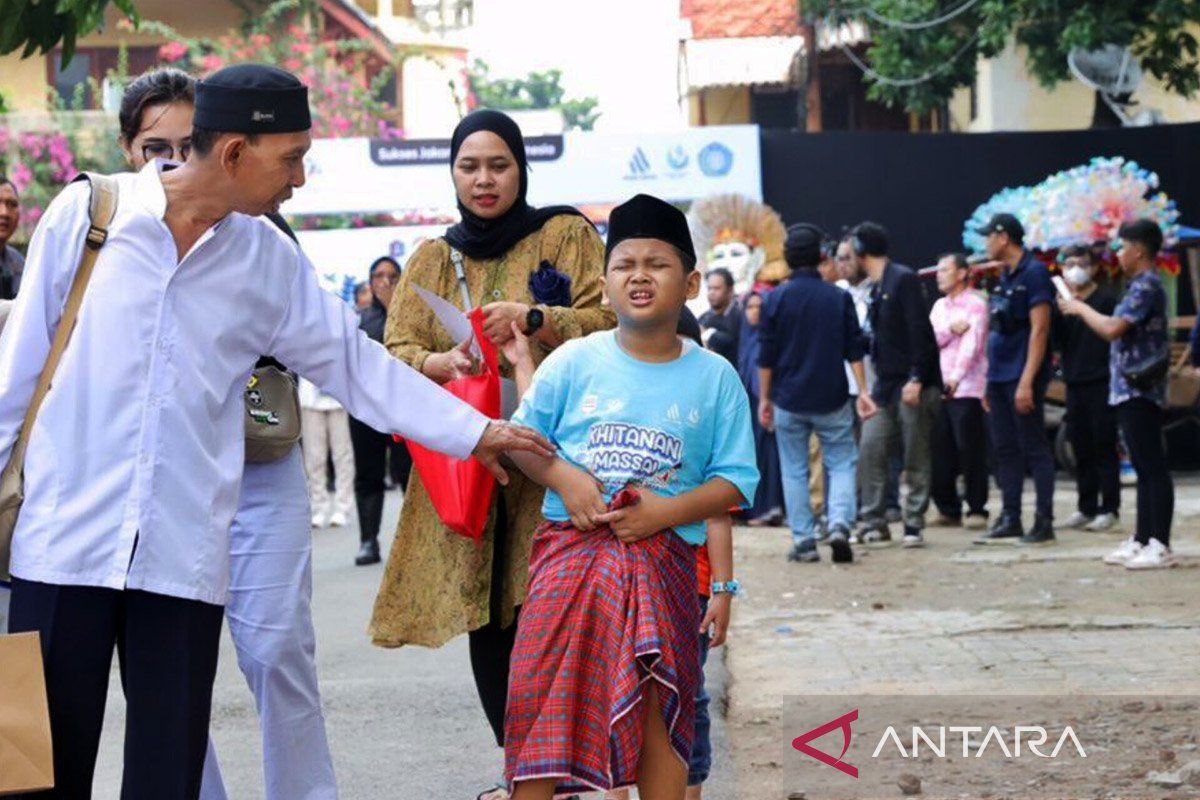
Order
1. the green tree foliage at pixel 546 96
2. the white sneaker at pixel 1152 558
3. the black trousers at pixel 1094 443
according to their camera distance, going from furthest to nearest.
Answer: the green tree foliage at pixel 546 96 → the black trousers at pixel 1094 443 → the white sneaker at pixel 1152 558

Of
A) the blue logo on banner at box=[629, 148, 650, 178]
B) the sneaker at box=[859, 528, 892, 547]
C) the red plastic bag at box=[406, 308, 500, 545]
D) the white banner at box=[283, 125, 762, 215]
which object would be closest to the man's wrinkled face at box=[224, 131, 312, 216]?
the red plastic bag at box=[406, 308, 500, 545]

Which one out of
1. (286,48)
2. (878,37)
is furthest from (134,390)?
(286,48)

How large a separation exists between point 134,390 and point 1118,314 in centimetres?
854

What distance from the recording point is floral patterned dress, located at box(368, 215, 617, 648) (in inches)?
226

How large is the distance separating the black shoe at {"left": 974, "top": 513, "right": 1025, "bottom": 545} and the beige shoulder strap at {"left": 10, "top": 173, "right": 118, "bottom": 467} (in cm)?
1059

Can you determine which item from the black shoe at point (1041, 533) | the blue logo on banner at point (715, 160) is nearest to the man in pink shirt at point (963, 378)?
the black shoe at point (1041, 533)

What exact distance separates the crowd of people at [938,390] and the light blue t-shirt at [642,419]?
7225 mm

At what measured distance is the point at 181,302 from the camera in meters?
4.27

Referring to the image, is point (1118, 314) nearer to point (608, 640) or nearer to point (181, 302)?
point (608, 640)

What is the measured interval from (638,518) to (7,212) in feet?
13.8

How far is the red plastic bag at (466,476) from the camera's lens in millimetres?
5531

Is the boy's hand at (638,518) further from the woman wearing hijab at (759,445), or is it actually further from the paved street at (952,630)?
the woman wearing hijab at (759,445)

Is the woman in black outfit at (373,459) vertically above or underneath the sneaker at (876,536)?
above

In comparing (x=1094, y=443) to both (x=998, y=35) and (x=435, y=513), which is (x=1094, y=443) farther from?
(x=998, y=35)
